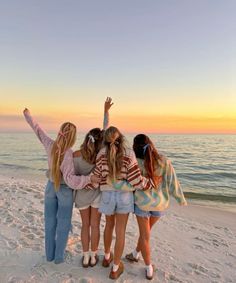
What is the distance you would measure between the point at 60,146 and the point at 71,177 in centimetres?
42

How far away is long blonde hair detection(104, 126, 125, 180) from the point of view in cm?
339

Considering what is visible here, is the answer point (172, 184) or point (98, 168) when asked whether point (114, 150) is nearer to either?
point (98, 168)

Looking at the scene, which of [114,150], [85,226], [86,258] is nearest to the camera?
[114,150]

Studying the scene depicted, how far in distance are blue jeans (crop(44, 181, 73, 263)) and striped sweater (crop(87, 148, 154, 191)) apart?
1.79 ft

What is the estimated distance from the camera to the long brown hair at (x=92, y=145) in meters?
3.54

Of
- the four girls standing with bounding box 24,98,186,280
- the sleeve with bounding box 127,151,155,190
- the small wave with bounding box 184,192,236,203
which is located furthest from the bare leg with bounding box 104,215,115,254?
the small wave with bounding box 184,192,236,203

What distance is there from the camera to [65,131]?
3.59 m

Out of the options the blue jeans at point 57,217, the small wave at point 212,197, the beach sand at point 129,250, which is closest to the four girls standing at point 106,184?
the blue jeans at point 57,217

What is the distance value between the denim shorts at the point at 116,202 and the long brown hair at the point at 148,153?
0.39m

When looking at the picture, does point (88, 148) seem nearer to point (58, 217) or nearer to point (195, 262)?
point (58, 217)

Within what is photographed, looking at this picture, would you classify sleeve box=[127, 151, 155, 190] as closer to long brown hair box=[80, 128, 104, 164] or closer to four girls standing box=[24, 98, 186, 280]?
four girls standing box=[24, 98, 186, 280]

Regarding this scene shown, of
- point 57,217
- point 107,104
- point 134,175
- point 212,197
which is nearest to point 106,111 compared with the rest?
point 107,104

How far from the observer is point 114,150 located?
3385 millimetres

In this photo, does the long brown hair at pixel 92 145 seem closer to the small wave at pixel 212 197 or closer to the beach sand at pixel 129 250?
the beach sand at pixel 129 250
